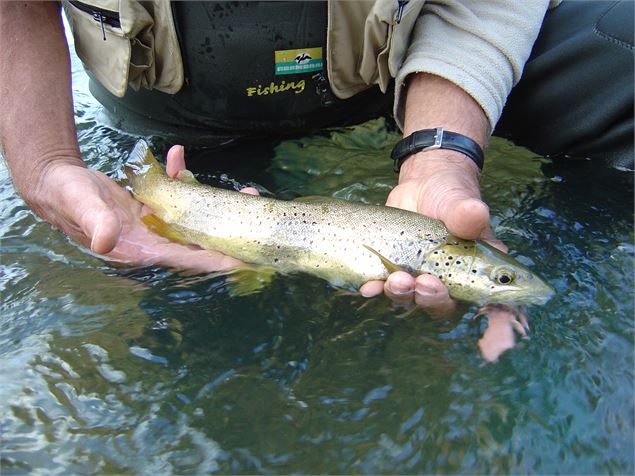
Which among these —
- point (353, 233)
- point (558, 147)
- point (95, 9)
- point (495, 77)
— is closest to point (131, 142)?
point (95, 9)

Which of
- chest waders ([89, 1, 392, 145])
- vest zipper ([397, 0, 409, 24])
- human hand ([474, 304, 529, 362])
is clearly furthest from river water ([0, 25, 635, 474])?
vest zipper ([397, 0, 409, 24])

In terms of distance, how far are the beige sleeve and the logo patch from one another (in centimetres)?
45

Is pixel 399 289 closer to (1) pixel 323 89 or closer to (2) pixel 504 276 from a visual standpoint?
(2) pixel 504 276

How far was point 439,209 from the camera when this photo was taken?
2443 mm

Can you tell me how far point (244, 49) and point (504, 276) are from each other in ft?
5.60

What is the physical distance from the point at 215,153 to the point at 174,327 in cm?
150

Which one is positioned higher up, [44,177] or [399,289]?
[44,177]

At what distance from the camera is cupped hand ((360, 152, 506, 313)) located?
84.8 inches

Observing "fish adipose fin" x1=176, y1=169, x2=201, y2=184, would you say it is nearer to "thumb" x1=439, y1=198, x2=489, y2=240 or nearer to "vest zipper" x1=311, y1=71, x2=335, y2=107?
"vest zipper" x1=311, y1=71, x2=335, y2=107

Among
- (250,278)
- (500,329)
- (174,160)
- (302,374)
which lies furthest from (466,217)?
(174,160)

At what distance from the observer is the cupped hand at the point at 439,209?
215 centimetres

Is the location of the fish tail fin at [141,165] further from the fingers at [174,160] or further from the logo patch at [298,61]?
the logo patch at [298,61]

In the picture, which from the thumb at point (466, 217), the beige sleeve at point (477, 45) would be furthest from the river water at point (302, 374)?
the beige sleeve at point (477, 45)

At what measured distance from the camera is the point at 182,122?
3.55m
